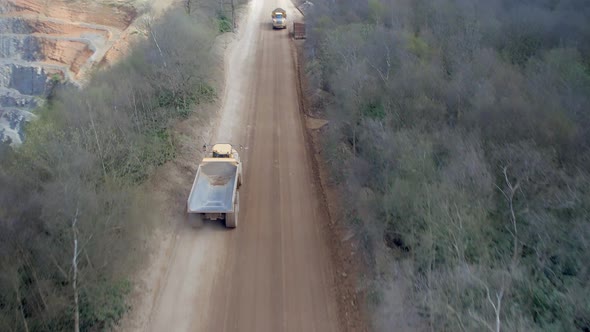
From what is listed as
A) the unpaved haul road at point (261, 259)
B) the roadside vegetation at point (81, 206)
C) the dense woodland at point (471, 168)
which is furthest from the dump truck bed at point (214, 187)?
the dense woodland at point (471, 168)

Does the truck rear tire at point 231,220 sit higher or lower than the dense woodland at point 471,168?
lower

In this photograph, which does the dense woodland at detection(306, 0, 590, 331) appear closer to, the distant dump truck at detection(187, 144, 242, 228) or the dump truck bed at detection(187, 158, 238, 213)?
the distant dump truck at detection(187, 144, 242, 228)

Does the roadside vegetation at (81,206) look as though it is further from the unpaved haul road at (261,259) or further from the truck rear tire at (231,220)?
the truck rear tire at (231,220)

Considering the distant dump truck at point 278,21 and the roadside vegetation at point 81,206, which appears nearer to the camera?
the roadside vegetation at point 81,206

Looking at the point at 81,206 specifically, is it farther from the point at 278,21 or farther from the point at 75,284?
the point at 278,21

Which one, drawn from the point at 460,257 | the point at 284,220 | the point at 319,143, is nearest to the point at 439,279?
the point at 460,257

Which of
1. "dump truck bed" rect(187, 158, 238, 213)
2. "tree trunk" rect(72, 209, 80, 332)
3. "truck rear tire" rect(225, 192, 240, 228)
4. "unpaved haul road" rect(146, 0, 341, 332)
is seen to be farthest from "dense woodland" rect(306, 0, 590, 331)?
"tree trunk" rect(72, 209, 80, 332)

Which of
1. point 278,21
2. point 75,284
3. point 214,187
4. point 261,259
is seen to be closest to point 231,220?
point 214,187
